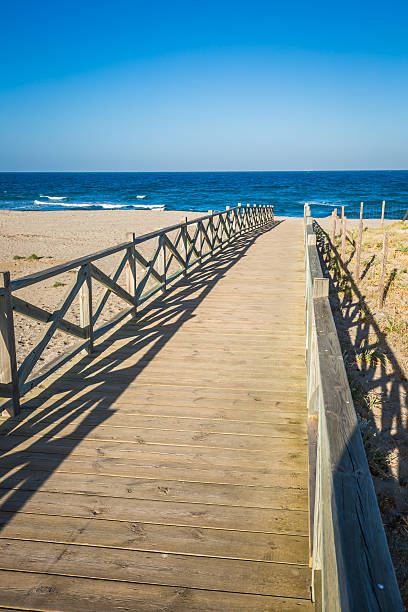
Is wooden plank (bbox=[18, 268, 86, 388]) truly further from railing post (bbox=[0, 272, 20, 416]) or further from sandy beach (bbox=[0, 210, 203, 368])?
sandy beach (bbox=[0, 210, 203, 368])

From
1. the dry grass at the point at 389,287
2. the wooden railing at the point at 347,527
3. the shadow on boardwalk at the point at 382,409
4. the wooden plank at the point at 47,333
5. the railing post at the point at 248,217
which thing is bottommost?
the shadow on boardwalk at the point at 382,409

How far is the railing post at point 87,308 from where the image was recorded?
556 cm

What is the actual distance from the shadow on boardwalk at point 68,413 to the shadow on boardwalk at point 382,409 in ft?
8.12

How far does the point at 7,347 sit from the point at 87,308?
5.82 ft

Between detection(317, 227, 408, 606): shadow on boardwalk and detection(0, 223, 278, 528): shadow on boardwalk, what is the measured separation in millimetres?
2475

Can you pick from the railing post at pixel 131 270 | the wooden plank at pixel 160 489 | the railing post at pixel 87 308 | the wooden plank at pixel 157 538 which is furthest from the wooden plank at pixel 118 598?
the railing post at pixel 131 270

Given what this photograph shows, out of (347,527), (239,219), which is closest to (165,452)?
(347,527)

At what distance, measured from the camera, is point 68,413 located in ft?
13.8

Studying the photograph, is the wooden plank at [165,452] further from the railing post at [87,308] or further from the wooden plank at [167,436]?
the railing post at [87,308]

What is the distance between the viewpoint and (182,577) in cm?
239

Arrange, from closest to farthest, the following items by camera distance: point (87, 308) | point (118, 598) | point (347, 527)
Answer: point (347, 527) < point (118, 598) < point (87, 308)

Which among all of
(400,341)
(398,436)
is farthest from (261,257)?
(398,436)

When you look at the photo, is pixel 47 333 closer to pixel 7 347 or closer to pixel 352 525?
pixel 7 347

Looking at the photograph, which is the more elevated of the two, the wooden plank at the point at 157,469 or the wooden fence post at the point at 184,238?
the wooden fence post at the point at 184,238
